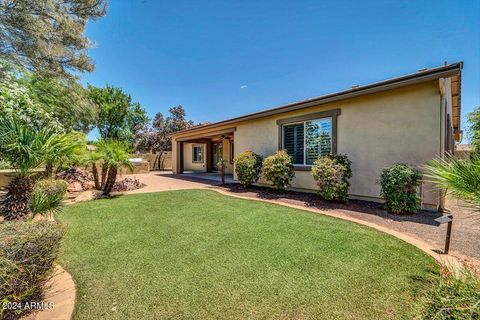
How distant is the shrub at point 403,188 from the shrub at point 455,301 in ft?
14.4

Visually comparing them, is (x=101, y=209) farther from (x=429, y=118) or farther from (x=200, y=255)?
(x=429, y=118)

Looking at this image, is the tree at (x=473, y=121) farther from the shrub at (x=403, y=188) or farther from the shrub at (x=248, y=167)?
the shrub at (x=248, y=167)

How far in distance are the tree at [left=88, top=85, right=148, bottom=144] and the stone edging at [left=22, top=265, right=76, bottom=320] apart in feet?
92.6

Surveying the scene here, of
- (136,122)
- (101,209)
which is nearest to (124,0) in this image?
(101,209)

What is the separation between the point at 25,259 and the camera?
2.36m

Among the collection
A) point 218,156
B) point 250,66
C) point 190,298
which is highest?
point 250,66

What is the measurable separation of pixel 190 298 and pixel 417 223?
5.81m

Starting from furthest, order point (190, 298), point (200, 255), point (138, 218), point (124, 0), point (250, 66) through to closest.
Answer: point (250, 66) < point (124, 0) < point (138, 218) < point (200, 255) < point (190, 298)

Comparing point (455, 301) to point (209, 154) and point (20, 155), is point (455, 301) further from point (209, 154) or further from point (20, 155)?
point (209, 154)

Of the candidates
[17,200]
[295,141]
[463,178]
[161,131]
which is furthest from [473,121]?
[161,131]

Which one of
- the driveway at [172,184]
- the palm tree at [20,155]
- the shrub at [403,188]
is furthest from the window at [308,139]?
the palm tree at [20,155]

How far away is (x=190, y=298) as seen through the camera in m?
2.74

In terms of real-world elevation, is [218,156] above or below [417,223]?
above

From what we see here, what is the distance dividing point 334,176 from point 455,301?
18.4 ft
